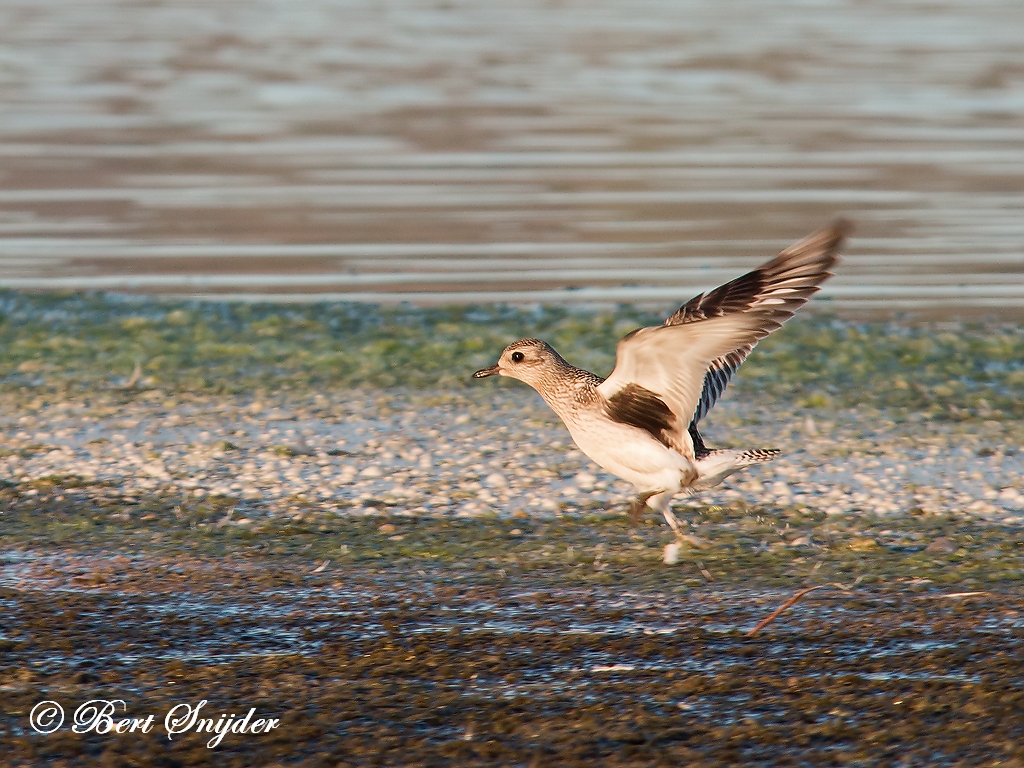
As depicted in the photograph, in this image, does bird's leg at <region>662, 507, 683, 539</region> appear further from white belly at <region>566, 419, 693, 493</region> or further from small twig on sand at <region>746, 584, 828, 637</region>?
small twig on sand at <region>746, 584, 828, 637</region>

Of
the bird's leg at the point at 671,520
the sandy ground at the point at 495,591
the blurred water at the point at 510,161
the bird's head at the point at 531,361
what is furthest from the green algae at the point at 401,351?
the bird's leg at the point at 671,520

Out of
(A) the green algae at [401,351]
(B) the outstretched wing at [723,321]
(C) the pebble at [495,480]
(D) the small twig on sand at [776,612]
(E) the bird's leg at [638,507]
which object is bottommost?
(A) the green algae at [401,351]

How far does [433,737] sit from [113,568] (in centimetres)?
249

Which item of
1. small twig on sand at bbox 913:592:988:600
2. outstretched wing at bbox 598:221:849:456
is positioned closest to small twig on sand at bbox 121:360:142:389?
outstretched wing at bbox 598:221:849:456

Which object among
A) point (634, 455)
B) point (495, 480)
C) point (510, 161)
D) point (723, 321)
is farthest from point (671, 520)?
point (510, 161)

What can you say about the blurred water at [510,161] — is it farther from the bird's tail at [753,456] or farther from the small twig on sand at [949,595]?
the small twig on sand at [949,595]

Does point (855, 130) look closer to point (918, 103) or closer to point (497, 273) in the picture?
point (918, 103)

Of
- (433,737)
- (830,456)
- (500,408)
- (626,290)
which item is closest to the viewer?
(433,737)

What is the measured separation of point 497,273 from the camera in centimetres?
1598

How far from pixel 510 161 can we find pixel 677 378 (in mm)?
15187

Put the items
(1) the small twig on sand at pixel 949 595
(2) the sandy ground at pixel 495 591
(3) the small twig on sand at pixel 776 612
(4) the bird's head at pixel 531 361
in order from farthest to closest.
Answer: (4) the bird's head at pixel 531 361
(1) the small twig on sand at pixel 949 595
(3) the small twig on sand at pixel 776 612
(2) the sandy ground at pixel 495 591

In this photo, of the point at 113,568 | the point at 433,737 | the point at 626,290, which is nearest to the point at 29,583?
the point at 113,568

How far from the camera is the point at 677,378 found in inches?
299

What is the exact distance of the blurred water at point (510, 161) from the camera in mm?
16203
